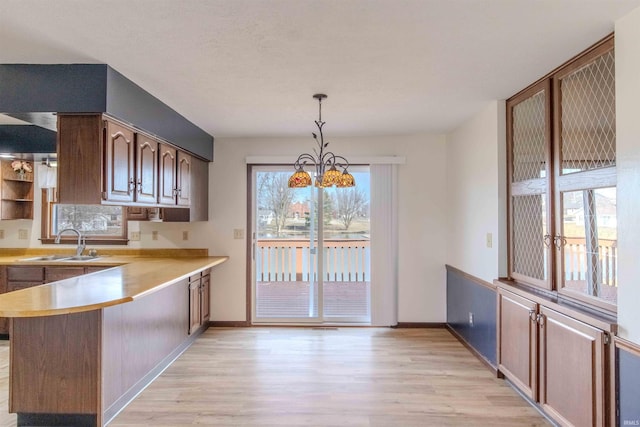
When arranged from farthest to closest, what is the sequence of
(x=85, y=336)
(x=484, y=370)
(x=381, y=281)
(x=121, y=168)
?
(x=381, y=281) → (x=484, y=370) → (x=121, y=168) → (x=85, y=336)

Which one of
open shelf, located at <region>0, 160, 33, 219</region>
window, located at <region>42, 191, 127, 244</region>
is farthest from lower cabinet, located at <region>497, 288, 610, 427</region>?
open shelf, located at <region>0, 160, 33, 219</region>

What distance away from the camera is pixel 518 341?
8.80 ft

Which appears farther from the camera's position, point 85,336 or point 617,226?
point 85,336

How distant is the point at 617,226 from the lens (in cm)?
185

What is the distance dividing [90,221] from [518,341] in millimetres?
4752

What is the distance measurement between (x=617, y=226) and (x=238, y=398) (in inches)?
103

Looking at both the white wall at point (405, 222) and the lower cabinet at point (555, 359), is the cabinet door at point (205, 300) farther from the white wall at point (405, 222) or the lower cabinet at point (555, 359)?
the lower cabinet at point (555, 359)

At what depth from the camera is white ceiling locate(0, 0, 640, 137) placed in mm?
1685

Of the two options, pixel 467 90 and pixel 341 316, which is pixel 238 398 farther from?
pixel 467 90

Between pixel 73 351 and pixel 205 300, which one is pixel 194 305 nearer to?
pixel 205 300

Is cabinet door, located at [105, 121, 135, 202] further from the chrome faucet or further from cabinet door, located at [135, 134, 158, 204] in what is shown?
the chrome faucet

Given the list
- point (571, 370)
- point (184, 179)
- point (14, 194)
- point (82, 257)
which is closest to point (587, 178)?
point (571, 370)

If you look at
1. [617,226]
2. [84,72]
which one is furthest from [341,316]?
[84,72]

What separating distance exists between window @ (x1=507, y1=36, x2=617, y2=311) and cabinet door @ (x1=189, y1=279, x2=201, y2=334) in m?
3.04
